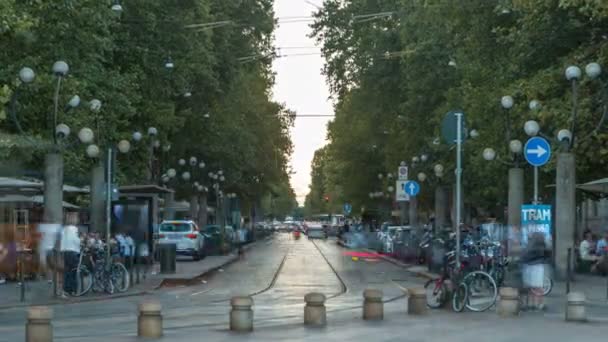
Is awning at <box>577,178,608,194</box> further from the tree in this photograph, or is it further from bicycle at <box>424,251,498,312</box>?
bicycle at <box>424,251,498,312</box>

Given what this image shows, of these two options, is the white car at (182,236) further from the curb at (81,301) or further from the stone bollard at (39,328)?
the stone bollard at (39,328)

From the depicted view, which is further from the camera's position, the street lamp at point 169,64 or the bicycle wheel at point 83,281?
the street lamp at point 169,64

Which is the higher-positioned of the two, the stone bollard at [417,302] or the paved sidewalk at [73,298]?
the stone bollard at [417,302]

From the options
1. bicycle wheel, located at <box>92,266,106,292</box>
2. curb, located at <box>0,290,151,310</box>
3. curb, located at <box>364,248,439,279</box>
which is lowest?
curb, located at <box>364,248,439,279</box>

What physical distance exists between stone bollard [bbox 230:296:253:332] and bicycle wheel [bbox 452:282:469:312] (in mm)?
6056

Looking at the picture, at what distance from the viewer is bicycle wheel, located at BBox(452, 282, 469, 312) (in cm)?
2408

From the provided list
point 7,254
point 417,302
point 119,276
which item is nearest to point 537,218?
point 417,302

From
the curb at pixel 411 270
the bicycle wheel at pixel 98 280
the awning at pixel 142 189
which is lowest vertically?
the curb at pixel 411 270

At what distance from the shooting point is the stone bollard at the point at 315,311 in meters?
20.2

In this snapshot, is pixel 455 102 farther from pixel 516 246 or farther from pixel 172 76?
pixel 516 246

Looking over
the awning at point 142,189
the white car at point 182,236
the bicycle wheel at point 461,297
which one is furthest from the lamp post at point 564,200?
the white car at point 182,236

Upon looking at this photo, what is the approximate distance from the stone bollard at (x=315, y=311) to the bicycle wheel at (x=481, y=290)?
4791 mm

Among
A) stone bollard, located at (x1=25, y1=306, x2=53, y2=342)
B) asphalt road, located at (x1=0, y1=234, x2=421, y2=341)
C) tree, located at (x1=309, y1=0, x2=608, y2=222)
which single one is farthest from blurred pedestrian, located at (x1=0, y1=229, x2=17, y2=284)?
stone bollard, located at (x1=25, y1=306, x2=53, y2=342)

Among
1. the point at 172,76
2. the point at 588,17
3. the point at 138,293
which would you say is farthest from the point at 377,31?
the point at 138,293
